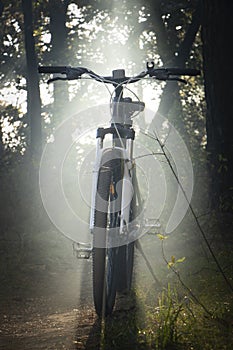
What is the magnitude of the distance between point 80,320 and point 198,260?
8.31 ft

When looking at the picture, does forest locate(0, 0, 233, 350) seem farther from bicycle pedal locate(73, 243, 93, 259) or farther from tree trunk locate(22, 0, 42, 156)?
bicycle pedal locate(73, 243, 93, 259)

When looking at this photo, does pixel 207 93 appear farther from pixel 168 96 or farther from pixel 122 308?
pixel 168 96

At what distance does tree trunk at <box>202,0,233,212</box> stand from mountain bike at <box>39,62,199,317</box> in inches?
116

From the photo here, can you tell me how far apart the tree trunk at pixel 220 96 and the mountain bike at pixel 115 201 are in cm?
293

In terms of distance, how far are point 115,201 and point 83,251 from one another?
44cm

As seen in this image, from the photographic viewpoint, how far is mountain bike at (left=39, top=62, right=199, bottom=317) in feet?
16.5

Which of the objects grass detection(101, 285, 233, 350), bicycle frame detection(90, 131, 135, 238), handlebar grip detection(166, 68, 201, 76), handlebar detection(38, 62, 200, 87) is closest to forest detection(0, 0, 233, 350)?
grass detection(101, 285, 233, 350)

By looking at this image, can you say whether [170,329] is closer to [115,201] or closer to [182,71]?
[115,201]

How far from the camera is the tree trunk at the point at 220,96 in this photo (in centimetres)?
910

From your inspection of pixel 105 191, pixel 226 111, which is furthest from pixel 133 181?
pixel 226 111

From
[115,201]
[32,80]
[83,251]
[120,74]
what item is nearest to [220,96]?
[120,74]

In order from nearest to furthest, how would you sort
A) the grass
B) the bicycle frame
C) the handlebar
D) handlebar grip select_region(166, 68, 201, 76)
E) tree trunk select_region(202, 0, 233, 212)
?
1. the grass
2. the bicycle frame
3. the handlebar
4. handlebar grip select_region(166, 68, 201, 76)
5. tree trunk select_region(202, 0, 233, 212)

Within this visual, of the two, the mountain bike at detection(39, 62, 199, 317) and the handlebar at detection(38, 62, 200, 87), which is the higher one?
the handlebar at detection(38, 62, 200, 87)

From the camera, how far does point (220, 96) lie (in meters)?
9.30
